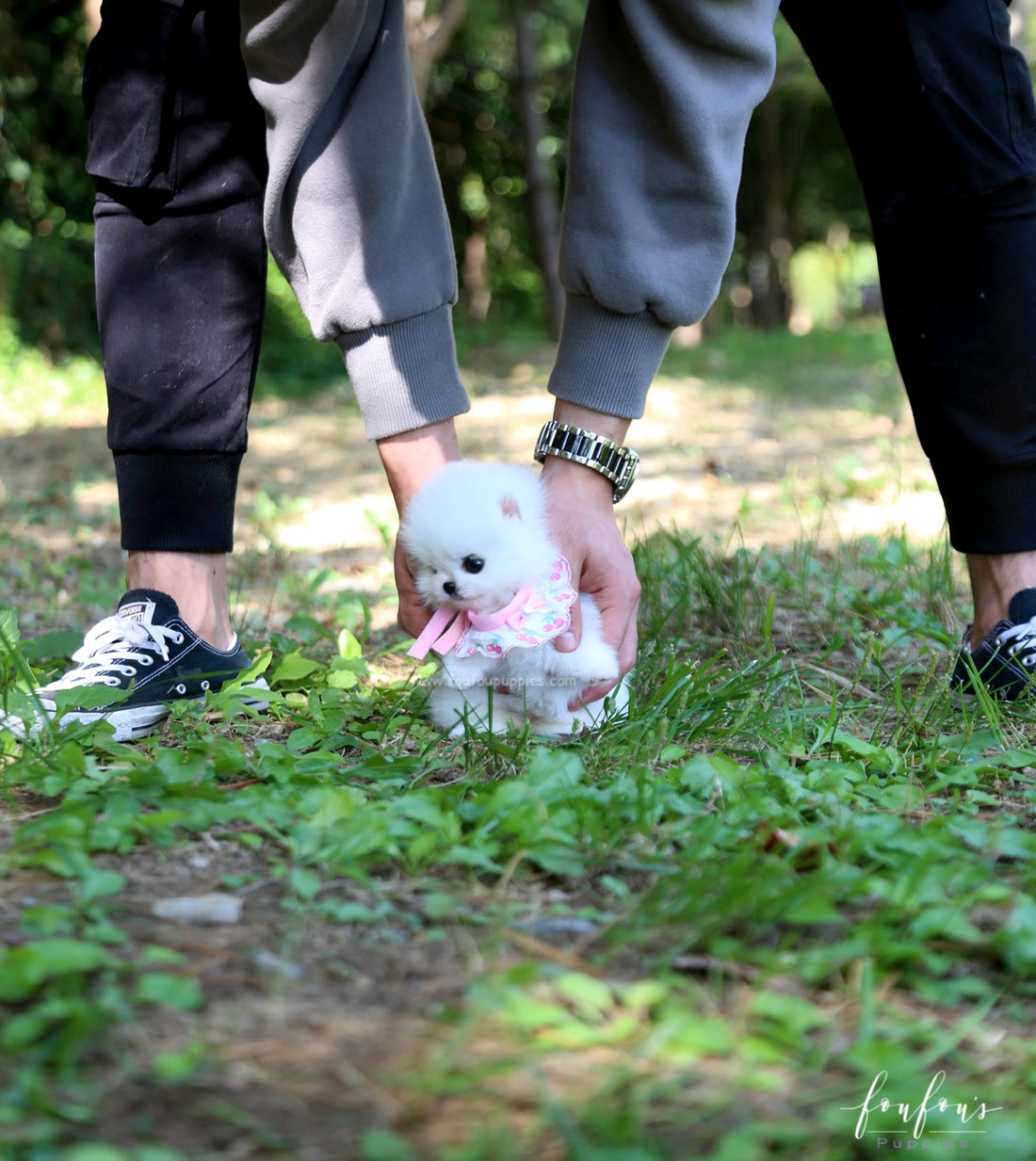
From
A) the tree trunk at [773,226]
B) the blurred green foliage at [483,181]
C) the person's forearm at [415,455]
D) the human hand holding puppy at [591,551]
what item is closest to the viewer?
the human hand holding puppy at [591,551]

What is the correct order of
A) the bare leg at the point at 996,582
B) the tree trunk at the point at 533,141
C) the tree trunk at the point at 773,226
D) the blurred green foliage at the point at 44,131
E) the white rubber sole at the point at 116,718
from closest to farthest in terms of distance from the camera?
the white rubber sole at the point at 116,718
the bare leg at the point at 996,582
the blurred green foliage at the point at 44,131
the tree trunk at the point at 533,141
the tree trunk at the point at 773,226

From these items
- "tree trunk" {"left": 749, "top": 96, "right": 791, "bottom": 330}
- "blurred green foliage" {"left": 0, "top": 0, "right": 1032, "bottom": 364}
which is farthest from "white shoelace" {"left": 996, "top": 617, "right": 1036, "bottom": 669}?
"tree trunk" {"left": 749, "top": 96, "right": 791, "bottom": 330}

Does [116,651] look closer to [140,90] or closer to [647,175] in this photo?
[140,90]

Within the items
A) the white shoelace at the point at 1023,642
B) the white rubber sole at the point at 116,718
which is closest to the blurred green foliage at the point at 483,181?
the white rubber sole at the point at 116,718

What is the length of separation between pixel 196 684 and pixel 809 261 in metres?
27.2

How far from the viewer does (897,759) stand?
5.34ft

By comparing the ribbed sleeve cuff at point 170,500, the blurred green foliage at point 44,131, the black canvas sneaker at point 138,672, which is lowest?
the black canvas sneaker at point 138,672

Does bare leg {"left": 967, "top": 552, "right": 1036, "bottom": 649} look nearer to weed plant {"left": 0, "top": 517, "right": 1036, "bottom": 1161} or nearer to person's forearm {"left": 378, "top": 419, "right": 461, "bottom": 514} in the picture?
weed plant {"left": 0, "top": 517, "right": 1036, "bottom": 1161}

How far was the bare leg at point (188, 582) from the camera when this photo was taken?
6.54 ft


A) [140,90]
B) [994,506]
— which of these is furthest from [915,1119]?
[140,90]

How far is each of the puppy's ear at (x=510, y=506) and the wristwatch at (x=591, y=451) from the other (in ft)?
0.56

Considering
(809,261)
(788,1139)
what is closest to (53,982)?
(788,1139)

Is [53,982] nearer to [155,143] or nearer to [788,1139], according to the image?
[788,1139]

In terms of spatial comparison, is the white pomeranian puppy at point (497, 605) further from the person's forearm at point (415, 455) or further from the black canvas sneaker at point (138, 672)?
the black canvas sneaker at point (138, 672)
